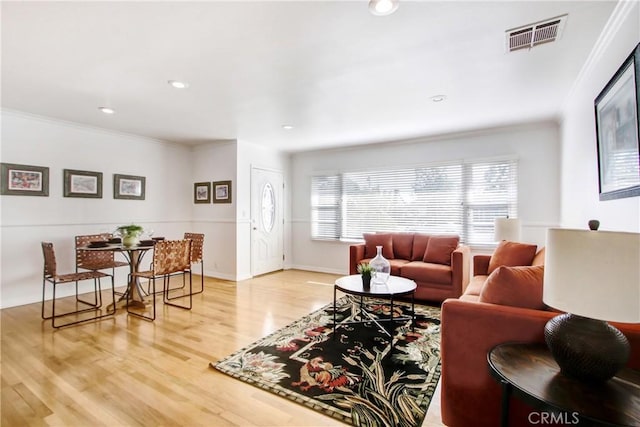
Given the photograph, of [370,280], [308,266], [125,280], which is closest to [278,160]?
[308,266]

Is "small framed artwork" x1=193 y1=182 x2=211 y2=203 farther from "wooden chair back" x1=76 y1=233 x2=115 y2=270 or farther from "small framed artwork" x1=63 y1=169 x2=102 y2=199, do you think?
"wooden chair back" x1=76 y1=233 x2=115 y2=270

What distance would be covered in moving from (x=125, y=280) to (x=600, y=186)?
6.05m

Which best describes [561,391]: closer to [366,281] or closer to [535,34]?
[366,281]

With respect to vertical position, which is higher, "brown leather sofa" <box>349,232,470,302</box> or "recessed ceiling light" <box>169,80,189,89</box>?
"recessed ceiling light" <box>169,80,189,89</box>

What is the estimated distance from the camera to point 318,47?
2.29 metres

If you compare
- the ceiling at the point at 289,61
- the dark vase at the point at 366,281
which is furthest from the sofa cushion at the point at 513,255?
the ceiling at the point at 289,61

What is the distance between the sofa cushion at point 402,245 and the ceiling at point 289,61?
1726 mm

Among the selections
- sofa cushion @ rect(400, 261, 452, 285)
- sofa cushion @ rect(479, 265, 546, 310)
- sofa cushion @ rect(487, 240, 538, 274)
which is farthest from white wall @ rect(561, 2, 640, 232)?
sofa cushion @ rect(400, 261, 452, 285)

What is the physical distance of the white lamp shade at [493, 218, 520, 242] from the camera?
374 centimetres

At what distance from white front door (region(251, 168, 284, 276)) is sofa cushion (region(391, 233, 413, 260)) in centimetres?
248

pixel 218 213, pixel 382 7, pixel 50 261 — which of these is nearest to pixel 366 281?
pixel 382 7

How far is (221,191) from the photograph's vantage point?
553cm

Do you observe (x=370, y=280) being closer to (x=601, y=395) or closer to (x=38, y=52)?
(x=601, y=395)

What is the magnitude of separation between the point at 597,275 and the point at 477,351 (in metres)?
0.75
